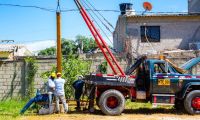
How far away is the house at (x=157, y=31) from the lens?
32.3m

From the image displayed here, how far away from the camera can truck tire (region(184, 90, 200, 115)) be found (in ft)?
51.2

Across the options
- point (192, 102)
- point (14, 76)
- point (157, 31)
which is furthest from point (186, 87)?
point (157, 31)

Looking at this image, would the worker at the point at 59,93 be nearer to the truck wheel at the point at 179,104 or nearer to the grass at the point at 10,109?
the grass at the point at 10,109

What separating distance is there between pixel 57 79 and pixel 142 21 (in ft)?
58.2

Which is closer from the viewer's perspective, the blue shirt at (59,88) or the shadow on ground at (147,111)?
the blue shirt at (59,88)

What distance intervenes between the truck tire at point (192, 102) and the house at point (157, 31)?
1647 centimetres

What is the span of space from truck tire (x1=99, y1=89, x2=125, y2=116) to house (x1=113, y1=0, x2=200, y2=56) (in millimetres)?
16710

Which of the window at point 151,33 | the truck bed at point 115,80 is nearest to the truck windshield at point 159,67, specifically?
the truck bed at point 115,80

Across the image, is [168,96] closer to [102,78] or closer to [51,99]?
[102,78]

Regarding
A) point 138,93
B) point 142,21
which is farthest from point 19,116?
point 142,21

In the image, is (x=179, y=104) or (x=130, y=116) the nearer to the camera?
(x=130, y=116)

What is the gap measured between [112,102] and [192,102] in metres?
3.01

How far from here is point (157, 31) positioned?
32625 mm

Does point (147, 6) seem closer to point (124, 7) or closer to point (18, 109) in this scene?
point (124, 7)
